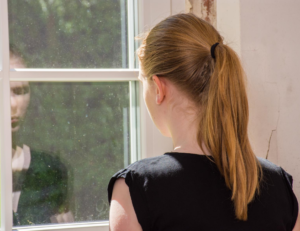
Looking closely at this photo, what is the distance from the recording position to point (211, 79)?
3.27 feet

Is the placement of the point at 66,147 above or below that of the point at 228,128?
below

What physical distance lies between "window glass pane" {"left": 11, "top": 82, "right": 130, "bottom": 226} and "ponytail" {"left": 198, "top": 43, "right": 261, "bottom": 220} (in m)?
0.56

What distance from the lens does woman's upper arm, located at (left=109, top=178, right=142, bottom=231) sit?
926 mm

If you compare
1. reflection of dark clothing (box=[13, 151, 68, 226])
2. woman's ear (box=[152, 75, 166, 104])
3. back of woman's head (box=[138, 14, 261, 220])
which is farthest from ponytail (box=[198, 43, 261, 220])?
reflection of dark clothing (box=[13, 151, 68, 226])

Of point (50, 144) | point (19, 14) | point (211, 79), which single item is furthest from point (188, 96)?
point (19, 14)

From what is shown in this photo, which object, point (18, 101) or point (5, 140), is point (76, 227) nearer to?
point (5, 140)

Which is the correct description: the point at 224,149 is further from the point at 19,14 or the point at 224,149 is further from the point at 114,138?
the point at 19,14

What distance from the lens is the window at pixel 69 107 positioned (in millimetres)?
1367

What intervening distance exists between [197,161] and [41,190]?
73 cm

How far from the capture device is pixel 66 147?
1423mm

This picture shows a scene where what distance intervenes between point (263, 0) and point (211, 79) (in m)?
0.68

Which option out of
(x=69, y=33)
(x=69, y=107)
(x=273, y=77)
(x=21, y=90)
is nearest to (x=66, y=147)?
(x=69, y=107)

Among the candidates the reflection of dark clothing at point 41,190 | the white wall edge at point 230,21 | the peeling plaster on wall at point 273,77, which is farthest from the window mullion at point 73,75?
the peeling plaster on wall at point 273,77

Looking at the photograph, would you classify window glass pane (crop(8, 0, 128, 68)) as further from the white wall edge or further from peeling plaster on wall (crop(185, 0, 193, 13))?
the white wall edge
